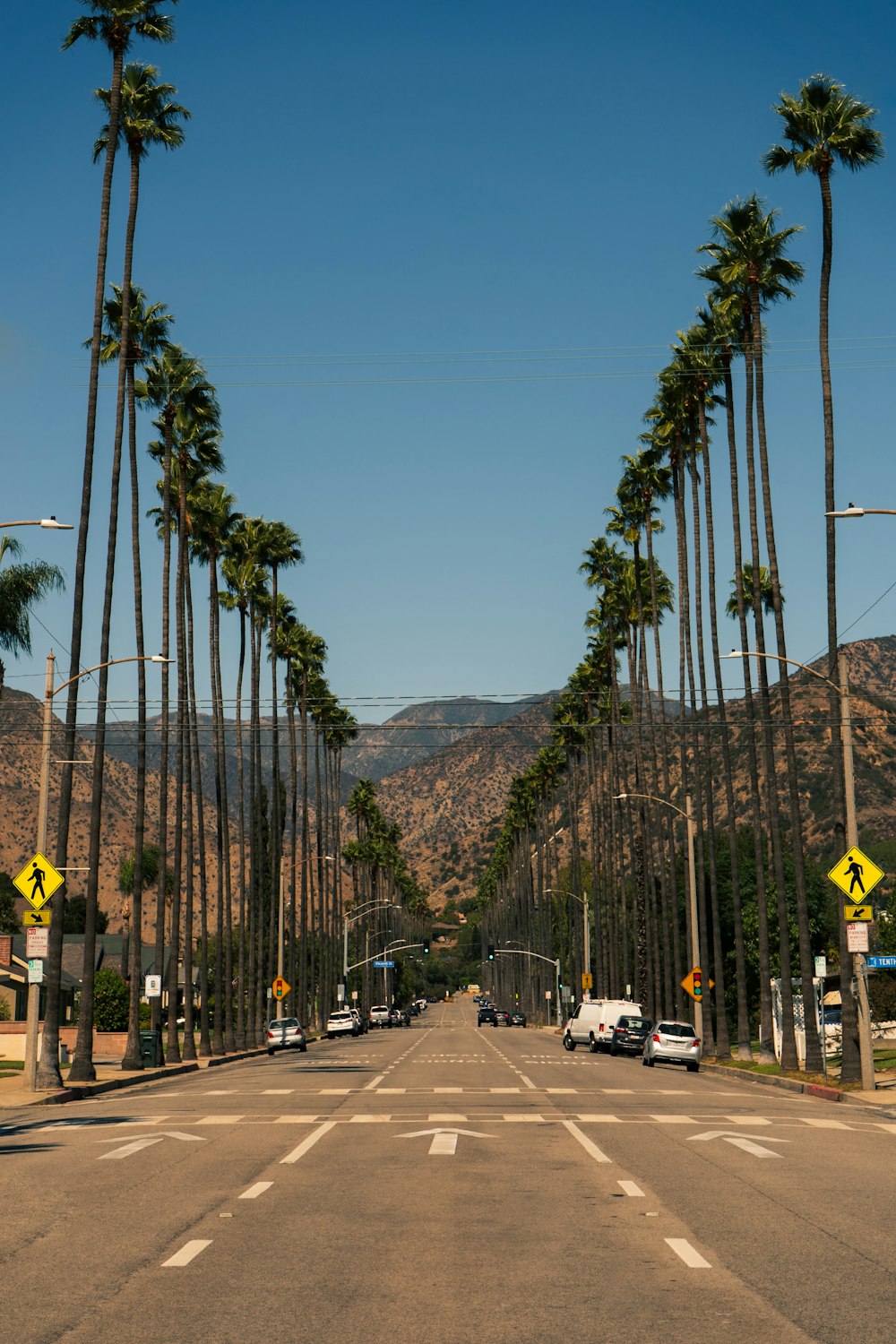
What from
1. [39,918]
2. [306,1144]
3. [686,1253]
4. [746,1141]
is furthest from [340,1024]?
[686,1253]

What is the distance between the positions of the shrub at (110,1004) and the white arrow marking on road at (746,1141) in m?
55.1

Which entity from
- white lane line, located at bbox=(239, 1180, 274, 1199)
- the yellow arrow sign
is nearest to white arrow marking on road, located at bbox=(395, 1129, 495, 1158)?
white lane line, located at bbox=(239, 1180, 274, 1199)

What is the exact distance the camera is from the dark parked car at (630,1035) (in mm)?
63844

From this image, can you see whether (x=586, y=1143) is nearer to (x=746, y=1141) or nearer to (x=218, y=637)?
(x=746, y=1141)

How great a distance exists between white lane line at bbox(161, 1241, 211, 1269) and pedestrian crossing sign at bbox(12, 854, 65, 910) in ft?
74.6

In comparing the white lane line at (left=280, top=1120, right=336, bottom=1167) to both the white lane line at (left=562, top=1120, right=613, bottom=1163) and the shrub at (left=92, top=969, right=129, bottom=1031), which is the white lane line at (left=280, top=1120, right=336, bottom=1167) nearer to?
the white lane line at (left=562, top=1120, right=613, bottom=1163)

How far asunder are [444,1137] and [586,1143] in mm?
2031

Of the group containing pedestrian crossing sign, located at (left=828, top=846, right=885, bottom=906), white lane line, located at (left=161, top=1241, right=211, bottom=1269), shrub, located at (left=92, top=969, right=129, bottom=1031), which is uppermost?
pedestrian crossing sign, located at (left=828, top=846, right=885, bottom=906)

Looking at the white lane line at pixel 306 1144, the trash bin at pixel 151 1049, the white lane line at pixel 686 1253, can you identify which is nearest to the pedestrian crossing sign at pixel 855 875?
the white lane line at pixel 306 1144

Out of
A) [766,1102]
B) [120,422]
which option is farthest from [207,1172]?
[120,422]

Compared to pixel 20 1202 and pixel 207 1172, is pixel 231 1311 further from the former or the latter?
pixel 207 1172

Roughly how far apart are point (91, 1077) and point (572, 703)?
7025cm

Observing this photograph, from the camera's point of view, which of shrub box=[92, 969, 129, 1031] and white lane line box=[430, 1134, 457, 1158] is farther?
shrub box=[92, 969, 129, 1031]

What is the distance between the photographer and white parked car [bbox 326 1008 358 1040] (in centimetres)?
9425
